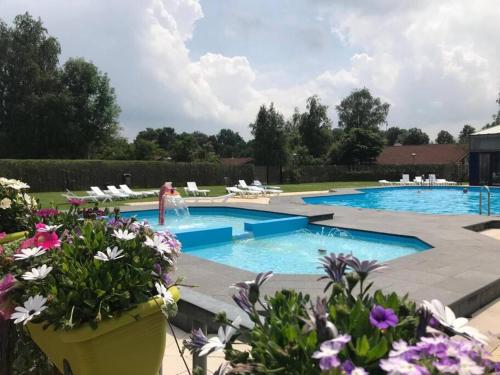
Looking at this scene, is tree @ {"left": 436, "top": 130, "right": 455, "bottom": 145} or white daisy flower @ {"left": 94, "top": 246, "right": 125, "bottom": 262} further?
tree @ {"left": 436, "top": 130, "right": 455, "bottom": 145}

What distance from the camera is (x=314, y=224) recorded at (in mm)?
11164

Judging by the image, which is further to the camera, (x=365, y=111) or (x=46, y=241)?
(x=365, y=111)

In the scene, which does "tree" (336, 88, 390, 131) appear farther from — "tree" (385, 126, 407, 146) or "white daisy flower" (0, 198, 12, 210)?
"white daisy flower" (0, 198, 12, 210)

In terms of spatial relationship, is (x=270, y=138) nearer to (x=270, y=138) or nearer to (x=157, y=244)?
(x=270, y=138)

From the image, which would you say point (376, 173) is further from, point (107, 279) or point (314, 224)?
point (107, 279)

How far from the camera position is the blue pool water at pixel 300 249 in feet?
26.8

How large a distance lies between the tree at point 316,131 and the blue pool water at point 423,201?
2156 cm

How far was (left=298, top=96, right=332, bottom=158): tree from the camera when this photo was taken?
48031 mm

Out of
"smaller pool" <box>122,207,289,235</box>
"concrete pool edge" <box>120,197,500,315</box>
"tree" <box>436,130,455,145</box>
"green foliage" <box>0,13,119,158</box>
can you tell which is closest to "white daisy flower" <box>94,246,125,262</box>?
"concrete pool edge" <box>120,197,500,315</box>

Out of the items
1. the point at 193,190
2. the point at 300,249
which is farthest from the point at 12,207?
the point at 193,190

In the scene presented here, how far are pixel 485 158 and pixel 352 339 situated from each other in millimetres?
31904

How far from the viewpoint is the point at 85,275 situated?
195 centimetres

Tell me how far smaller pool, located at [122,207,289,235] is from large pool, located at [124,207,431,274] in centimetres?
50

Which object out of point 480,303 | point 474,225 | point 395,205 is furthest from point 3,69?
point 480,303
